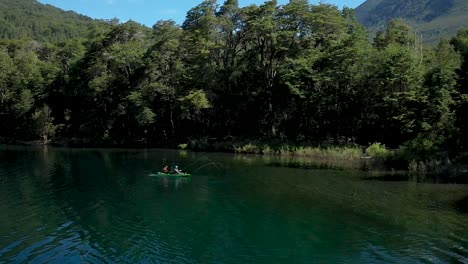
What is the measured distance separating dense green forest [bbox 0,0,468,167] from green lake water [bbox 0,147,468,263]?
10461 mm

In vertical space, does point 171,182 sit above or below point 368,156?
below

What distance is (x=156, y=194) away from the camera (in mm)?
28109

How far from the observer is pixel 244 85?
65.9 metres

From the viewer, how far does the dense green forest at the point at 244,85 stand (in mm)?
48312

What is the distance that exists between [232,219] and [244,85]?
151ft

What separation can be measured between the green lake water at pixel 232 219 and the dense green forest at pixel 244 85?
412 inches

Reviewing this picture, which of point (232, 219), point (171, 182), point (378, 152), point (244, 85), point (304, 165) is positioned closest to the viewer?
point (232, 219)

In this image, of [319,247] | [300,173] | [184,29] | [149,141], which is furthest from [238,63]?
[319,247]

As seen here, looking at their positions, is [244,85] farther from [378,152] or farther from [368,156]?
[378,152]

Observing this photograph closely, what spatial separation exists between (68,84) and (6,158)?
117ft

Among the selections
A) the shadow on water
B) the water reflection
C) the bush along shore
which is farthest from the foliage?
the water reflection

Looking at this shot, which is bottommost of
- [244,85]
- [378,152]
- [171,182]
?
[171,182]

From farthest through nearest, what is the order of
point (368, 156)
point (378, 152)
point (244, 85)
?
point (244, 85) < point (368, 156) < point (378, 152)

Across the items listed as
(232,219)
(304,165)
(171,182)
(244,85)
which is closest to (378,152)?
(304,165)
